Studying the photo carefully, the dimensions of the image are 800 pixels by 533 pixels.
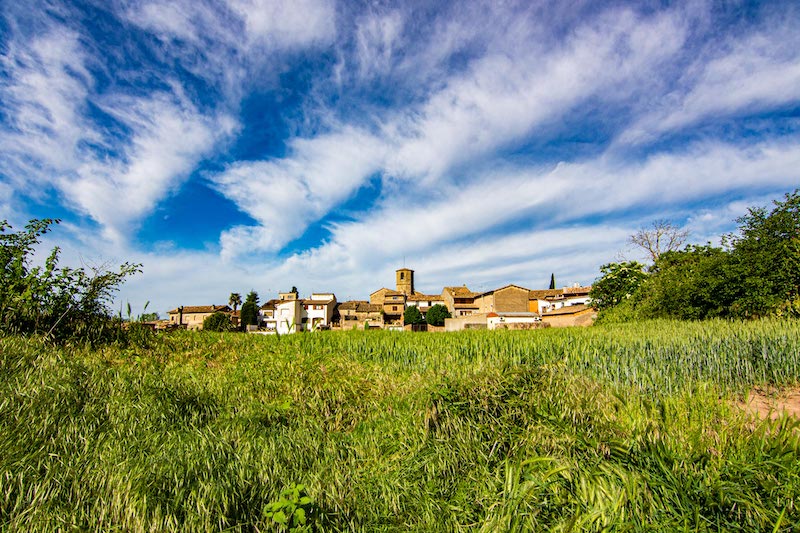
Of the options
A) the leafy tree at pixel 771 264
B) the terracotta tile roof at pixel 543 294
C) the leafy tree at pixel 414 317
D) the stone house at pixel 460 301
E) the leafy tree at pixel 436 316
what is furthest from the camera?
the stone house at pixel 460 301

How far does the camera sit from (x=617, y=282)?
1126 inches

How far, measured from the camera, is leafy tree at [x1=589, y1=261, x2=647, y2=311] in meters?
27.9

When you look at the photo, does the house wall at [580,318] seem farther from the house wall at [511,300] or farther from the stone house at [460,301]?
the stone house at [460,301]

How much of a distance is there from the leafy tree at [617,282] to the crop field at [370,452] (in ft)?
75.2

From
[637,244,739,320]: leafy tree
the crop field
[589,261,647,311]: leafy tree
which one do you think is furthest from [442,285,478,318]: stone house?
the crop field

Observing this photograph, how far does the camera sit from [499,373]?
18.0ft

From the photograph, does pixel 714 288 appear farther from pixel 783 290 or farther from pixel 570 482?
pixel 570 482

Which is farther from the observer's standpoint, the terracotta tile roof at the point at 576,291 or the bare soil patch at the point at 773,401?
the terracotta tile roof at the point at 576,291

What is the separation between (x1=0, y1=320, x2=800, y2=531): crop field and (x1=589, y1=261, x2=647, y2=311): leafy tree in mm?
22916

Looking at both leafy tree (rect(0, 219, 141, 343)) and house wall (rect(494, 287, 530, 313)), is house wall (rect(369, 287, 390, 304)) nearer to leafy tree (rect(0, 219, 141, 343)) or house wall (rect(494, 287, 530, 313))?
house wall (rect(494, 287, 530, 313))

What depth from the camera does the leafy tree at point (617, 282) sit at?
91.4 feet

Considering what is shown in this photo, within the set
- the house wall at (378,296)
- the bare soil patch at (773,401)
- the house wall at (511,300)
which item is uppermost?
the house wall at (378,296)

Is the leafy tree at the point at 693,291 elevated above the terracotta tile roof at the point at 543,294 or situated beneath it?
situated beneath

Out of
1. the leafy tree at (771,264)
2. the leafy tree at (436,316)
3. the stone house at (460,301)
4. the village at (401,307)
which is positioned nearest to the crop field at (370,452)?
the leafy tree at (771,264)
